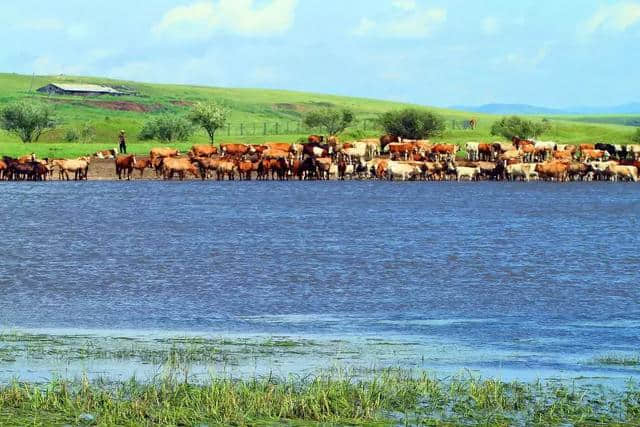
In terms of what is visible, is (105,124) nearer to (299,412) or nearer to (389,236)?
(389,236)

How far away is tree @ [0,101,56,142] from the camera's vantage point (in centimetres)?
9538

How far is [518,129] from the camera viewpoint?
10069 cm

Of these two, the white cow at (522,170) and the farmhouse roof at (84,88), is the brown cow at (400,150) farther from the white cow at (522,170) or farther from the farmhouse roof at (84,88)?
the farmhouse roof at (84,88)

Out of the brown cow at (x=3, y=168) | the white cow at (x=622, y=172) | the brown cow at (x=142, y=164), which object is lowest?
the brown cow at (x=3, y=168)

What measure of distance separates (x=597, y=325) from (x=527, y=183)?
55008 mm

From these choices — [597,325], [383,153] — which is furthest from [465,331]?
[383,153]

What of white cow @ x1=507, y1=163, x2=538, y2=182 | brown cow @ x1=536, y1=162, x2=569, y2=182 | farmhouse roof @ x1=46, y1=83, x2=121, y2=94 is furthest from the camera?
farmhouse roof @ x1=46, y1=83, x2=121, y2=94

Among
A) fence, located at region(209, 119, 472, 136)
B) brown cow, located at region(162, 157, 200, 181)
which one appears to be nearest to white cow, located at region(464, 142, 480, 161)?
brown cow, located at region(162, 157, 200, 181)

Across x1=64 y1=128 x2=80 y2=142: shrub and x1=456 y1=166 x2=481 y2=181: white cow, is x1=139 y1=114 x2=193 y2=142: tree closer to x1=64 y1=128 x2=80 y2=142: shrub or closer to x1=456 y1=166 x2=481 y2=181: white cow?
x1=64 y1=128 x2=80 y2=142: shrub

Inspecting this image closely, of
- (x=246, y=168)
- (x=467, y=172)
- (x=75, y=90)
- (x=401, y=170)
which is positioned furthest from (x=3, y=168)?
(x=75, y=90)

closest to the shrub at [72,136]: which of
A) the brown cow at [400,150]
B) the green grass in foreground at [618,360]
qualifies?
the brown cow at [400,150]

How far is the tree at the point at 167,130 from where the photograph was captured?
99688 mm

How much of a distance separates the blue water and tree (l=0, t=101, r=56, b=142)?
4008 centimetres

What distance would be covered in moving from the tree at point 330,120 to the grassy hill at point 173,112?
1.39 m
